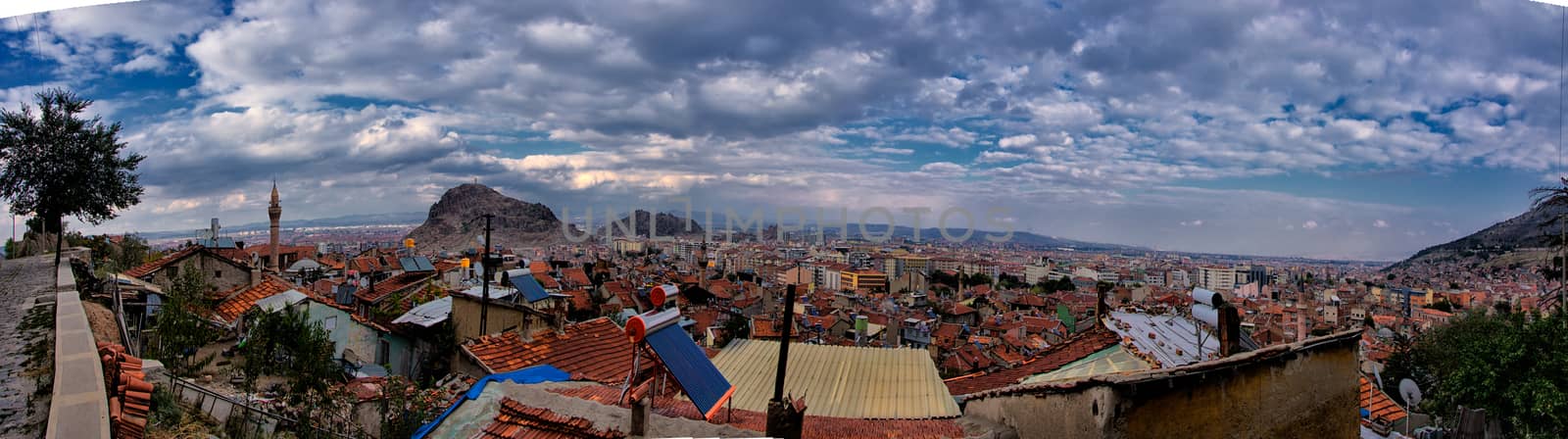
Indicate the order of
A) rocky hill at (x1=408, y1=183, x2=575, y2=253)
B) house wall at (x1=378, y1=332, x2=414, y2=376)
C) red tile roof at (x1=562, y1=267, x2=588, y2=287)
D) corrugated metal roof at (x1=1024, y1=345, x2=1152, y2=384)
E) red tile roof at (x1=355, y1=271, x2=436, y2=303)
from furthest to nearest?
red tile roof at (x1=562, y1=267, x2=588, y2=287) → red tile roof at (x1=355, y1=271, x2=436, y2=303) → rocky hill at (x1=408, y1=183, x2=575, y2=253) → house wall at (x1=378, y1=332, x2=414, y2=376) → corrugated metal roof at (x1=1024, y1=345, x2=1152, y2=384)

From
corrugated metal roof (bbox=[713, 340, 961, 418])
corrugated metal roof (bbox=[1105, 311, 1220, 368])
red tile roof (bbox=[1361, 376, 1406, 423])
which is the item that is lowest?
red tile roof (bbox=[1361, 376, 1406, 423])

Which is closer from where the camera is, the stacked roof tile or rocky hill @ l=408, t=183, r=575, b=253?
the stacked roof tile

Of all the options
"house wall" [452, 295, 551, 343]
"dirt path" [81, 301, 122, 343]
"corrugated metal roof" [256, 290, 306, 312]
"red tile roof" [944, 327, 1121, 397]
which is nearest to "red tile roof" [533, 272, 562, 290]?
"corrugated metal roof" [256, 290, 306, 312]

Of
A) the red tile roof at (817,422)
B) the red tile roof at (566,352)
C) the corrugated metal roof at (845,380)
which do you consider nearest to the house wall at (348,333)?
the red tile roof at (566,352)

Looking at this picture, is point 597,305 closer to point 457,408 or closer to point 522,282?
point 522,282

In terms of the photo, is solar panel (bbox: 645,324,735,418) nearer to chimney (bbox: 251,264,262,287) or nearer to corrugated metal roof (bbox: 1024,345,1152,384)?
corrugated metal roof (bbox: 1024,345,1152,384)

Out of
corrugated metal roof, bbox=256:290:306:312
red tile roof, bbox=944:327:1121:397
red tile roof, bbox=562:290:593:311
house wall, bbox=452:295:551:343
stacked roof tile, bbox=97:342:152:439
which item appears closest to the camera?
stacked roof tile, bbox=97:342:152:439

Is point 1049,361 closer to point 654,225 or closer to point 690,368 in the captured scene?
point 690,368
